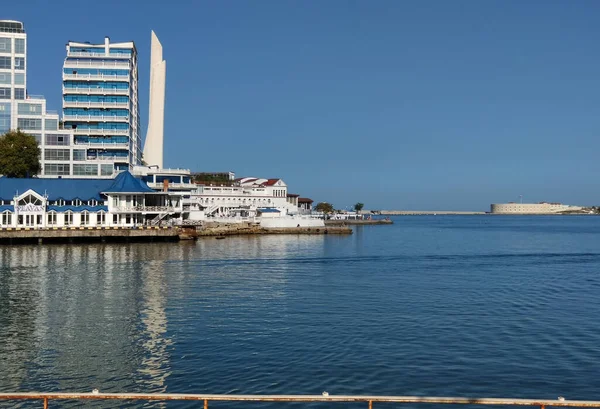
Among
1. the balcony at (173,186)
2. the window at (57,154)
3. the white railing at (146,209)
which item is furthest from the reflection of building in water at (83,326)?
the window at (57,154)

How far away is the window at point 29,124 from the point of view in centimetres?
10244

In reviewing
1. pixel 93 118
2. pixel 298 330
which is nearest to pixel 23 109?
pixel 93 118

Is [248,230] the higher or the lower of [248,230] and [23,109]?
the lower

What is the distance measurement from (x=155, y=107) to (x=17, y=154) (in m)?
31.2

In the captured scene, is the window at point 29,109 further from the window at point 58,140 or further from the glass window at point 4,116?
the window at point 58,140

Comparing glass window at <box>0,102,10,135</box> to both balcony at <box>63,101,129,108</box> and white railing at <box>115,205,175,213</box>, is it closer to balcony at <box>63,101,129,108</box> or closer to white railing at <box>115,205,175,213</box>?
balcony at <box>63,101,129,108</box>

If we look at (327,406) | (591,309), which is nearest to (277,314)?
(327,406)

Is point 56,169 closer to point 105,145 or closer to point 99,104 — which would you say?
point 105,145

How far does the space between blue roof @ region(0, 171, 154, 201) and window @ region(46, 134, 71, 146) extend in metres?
18.6

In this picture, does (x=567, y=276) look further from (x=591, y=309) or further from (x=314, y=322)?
(x=314, y=322)

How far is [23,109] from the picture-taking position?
4050 inches

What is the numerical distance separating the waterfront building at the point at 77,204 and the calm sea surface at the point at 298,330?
30.9 m

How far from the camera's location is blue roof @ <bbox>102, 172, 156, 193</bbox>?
87750mm

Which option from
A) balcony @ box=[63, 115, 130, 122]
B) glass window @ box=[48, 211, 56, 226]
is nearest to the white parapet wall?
balcony @ box=[63, 115, 130, 122]
